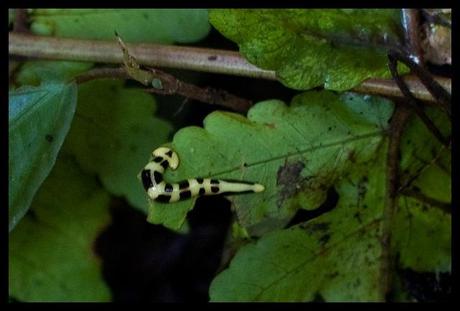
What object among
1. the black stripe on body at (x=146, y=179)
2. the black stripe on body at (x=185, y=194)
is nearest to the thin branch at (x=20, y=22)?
the black stripe on body at (x=146, y=179)

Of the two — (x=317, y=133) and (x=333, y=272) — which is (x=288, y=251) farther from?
(x=317, y=133)

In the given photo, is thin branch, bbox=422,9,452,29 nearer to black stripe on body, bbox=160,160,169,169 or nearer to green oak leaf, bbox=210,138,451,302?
green oak leaf, bbox=210,138,451,302

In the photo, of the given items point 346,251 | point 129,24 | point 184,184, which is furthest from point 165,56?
point 346,251

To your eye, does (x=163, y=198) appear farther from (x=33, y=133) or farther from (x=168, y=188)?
(x=33, y=133)

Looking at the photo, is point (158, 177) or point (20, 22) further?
point (20, 22)

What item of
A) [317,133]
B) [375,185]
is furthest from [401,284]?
[317,133]

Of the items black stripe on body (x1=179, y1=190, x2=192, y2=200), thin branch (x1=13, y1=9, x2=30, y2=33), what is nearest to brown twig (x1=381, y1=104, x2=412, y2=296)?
black stripe on body (x1=179, y1=190, x2=192, y2=200)
